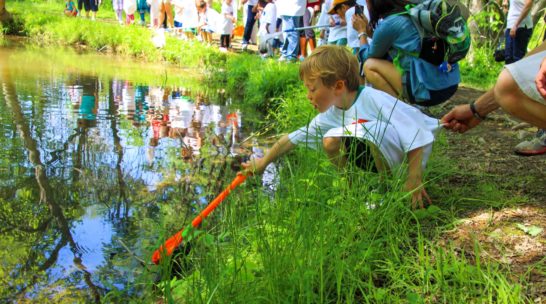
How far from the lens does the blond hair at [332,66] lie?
2.31 meters

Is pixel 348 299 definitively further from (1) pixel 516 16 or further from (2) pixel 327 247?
(1) pixel 516 16

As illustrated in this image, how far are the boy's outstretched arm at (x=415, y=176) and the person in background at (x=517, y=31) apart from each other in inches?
131

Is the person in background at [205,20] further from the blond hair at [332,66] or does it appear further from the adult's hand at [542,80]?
the adult's hand at [542,80]

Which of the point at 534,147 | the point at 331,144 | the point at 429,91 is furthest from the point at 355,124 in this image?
the point at 534,147

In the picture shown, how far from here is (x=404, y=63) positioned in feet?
10.0

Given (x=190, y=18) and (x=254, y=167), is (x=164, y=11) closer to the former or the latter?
(x=190, y=18)

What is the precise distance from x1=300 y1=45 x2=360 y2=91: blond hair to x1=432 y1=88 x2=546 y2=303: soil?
2.19 feet

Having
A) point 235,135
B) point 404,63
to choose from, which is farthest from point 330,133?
point 235,135

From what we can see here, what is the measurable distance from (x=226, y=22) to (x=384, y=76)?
776cm

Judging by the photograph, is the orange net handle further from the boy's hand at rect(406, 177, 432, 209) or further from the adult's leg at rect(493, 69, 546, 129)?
the adult's leg at rect(493, 69, 546, 129)

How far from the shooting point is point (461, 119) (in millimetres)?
2297

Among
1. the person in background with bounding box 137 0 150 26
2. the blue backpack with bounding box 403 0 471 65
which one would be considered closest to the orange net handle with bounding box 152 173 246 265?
the blue backpack with bounding box 403 0 471 65

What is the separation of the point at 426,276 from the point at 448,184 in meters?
0.98

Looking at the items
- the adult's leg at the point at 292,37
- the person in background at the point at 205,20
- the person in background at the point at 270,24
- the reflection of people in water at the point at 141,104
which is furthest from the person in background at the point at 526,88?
the person in background at the point at 205,20
